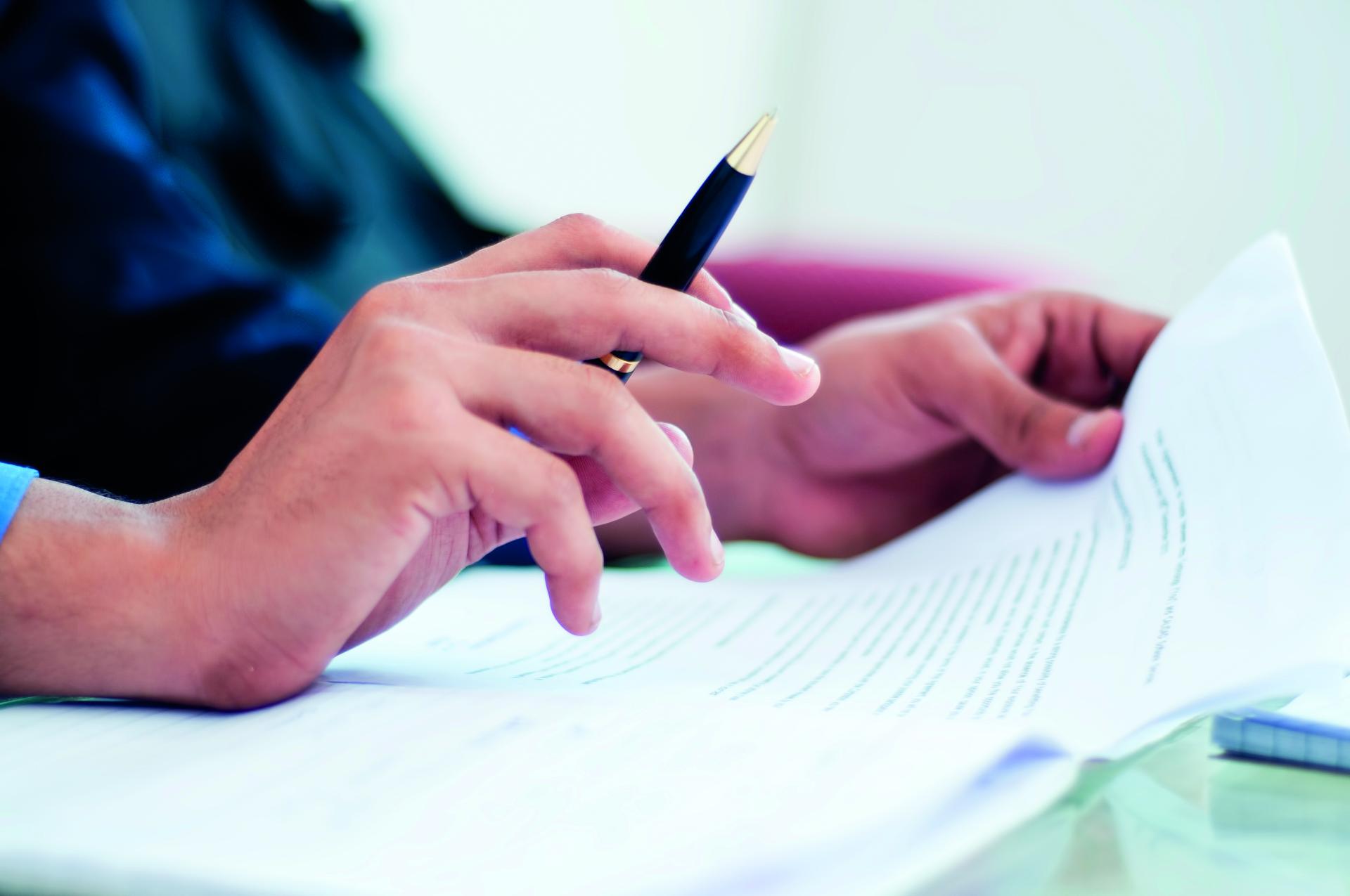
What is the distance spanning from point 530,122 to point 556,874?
2232 mm

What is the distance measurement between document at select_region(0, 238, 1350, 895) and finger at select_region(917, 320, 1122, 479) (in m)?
0.04

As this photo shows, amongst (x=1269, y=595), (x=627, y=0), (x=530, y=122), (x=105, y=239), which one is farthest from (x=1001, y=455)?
(x=627, y=0)

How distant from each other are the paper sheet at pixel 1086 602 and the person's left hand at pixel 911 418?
5cm

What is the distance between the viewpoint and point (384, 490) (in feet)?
1.26

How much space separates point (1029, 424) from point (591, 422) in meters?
0.37

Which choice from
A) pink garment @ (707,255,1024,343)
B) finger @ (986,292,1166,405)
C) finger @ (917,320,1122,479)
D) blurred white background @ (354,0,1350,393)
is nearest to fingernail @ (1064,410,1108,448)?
finger @ (917,320,1122,479)

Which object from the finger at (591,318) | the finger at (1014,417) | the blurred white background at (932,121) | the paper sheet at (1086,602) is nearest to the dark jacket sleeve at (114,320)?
the paper sheet at (1086,602)

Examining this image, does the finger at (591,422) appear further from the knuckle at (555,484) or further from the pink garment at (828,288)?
the pink garment at (828,288)

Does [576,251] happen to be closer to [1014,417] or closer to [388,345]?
[388,345]

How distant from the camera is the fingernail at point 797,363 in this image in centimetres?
45

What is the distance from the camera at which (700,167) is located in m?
2.74

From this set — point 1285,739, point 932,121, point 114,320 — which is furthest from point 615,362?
point 932,121

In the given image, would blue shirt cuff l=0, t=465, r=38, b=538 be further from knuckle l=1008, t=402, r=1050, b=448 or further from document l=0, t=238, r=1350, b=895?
knuckle l=1008, t=402, r=1050, b=448

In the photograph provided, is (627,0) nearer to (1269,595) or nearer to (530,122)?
(530,122)
